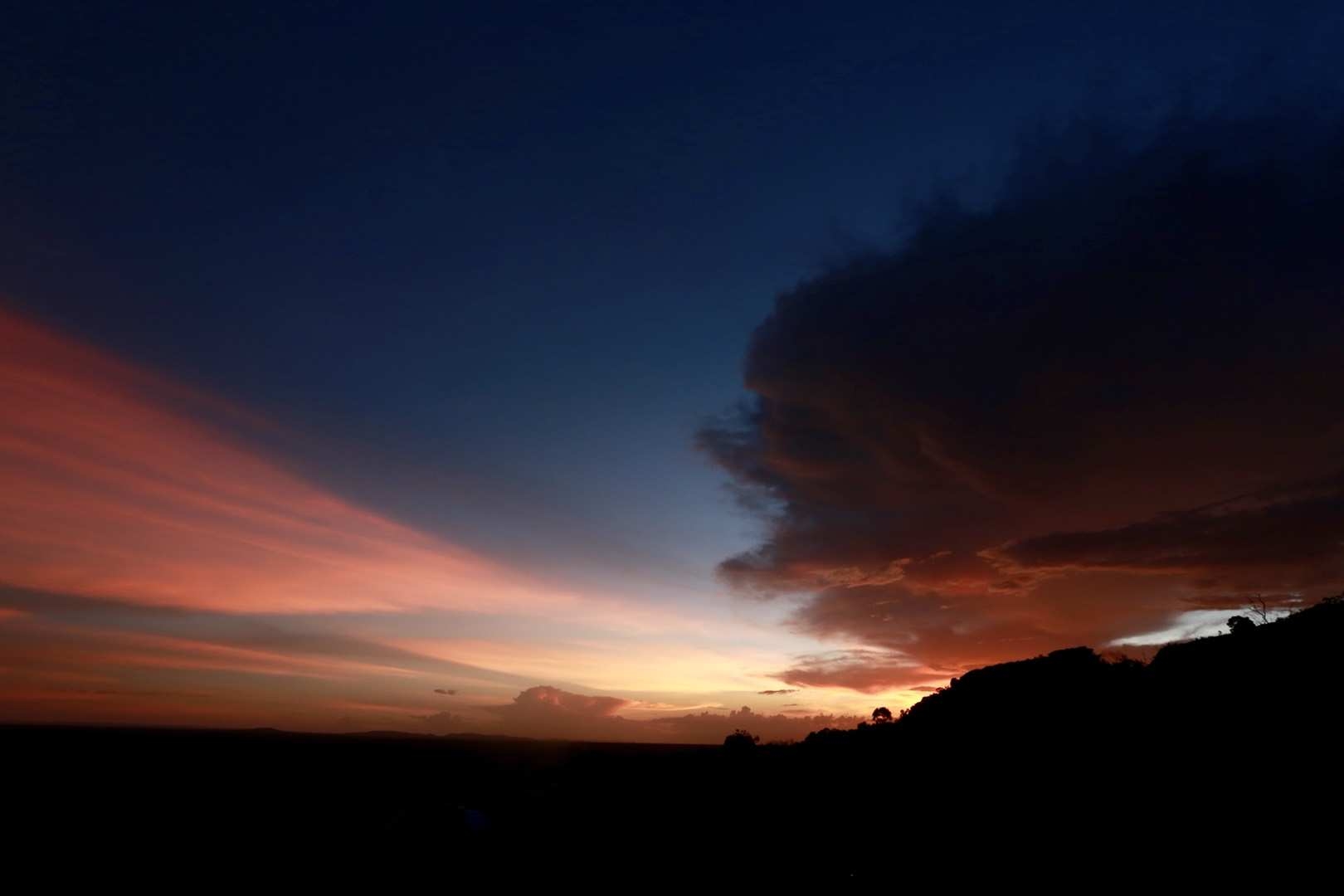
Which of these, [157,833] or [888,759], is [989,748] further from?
[157,833]

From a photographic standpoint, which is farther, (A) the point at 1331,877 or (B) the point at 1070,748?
(B) the point at 1070,748

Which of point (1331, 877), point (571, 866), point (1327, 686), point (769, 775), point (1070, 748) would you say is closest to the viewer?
point (1331, 877)

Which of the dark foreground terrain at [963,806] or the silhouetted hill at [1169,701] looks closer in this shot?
the dark foreground terrain at [963,806]

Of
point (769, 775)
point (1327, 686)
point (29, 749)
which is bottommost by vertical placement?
point (29, 749)

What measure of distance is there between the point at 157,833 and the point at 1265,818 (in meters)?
64.1

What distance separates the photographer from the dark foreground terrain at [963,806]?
69.9 feet

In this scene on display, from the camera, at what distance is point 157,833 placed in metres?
48.4

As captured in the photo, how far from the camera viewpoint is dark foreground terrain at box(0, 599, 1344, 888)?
21312 mm

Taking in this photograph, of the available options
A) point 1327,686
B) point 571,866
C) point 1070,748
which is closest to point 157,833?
point 571,866

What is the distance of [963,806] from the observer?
95.8 feet

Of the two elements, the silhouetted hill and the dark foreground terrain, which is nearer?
the dark foreground terrain

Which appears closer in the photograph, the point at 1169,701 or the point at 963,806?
the point at 1169,701

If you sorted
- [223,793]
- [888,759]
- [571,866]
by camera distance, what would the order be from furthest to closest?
[223,793] → [888,759] → [571,866]

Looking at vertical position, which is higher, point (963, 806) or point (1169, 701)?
point (1169, 701)
